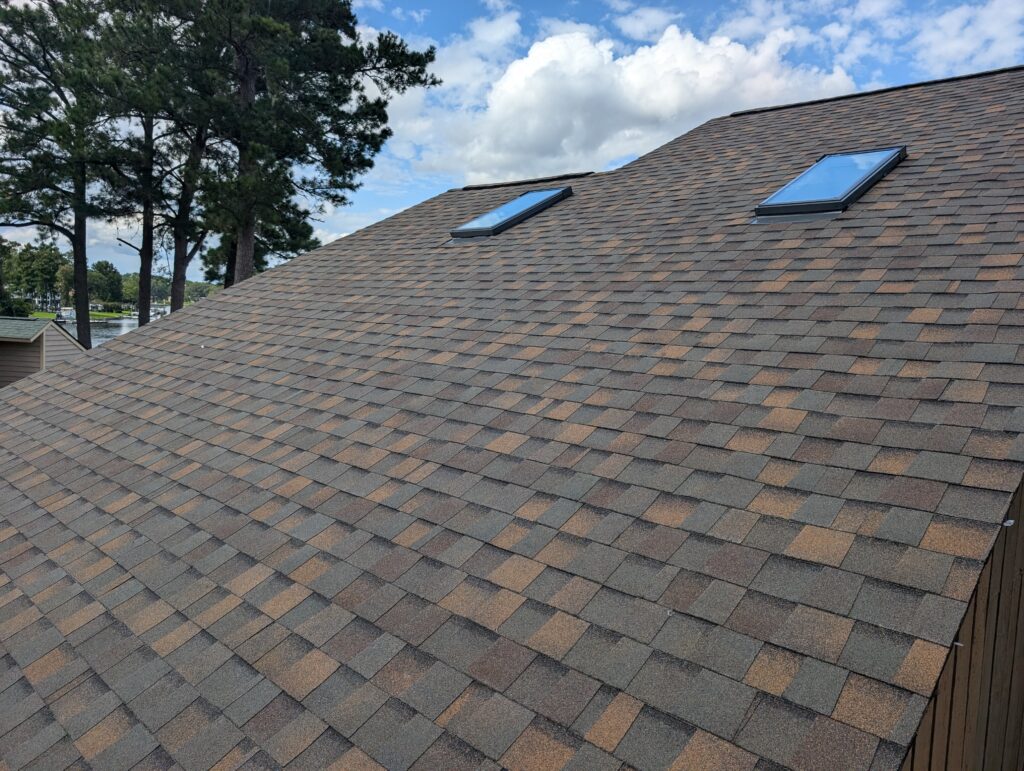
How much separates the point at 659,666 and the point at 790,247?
12.7 feet

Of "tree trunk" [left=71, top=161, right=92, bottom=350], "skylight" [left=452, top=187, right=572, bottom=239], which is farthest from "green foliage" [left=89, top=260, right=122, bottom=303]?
"skylight" [left=452, top=187, right=572, bottom=239]

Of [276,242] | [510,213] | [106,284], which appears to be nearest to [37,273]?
[106,284]

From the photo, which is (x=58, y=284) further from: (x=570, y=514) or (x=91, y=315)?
(x=570, y=514)

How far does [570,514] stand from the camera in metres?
2.88

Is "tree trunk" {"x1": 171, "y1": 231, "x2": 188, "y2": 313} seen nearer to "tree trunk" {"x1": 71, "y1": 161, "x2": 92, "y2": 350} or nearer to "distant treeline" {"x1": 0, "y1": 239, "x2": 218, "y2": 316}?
"tree trunk" {"x1": 71, "y1": 161, "x2": 92, "y2": 350}

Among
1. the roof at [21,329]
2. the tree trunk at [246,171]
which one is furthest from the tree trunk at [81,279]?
the tree trunk at [246,171]

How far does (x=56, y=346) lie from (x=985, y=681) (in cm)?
2329

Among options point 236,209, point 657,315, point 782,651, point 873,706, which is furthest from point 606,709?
point 236,209

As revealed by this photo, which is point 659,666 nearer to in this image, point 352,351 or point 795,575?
point 795,575

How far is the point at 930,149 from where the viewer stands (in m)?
6.02

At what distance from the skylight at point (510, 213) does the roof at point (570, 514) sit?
1.93m

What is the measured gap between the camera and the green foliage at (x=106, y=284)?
220 ft

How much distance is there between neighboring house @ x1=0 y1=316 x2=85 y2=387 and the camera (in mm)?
18125

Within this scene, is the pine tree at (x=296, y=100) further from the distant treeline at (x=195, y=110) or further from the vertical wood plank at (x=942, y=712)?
the vertical wood plank at (x=942, y=712)
